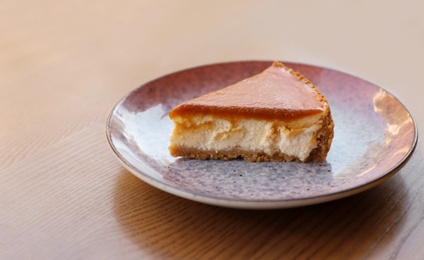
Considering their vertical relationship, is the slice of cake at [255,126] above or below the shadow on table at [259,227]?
above

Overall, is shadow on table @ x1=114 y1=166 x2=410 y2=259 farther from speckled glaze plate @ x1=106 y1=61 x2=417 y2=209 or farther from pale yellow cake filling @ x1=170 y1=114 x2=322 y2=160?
pale yellow cake filling @ x1=170 y1=114 x2=322 y2=160

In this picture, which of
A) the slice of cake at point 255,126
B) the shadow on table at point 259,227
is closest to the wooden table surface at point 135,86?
the shadow on table at point 259,227

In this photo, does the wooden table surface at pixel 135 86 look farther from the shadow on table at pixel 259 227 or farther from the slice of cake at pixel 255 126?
the slice of cake at pixel 255 126

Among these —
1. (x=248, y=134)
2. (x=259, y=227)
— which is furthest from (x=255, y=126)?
(x=259, y=227)

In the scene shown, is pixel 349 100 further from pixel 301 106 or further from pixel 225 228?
pixel 225 228

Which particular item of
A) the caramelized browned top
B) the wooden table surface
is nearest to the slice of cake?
the caramelized browned top

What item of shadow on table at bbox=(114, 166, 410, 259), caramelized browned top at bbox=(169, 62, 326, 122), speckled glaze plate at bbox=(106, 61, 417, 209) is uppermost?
caramelized browned top at bbox=(169, 62, 326, 122)
